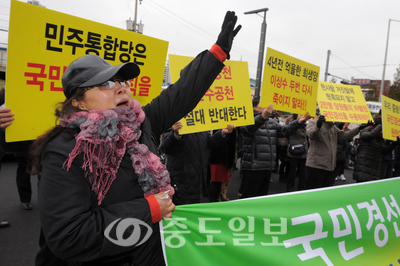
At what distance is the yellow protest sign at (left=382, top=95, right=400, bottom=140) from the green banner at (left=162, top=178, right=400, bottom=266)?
3.18 metres

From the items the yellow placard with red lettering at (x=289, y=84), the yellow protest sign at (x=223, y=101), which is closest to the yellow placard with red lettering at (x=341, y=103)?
the yellow placard with red lettering at (x=289, y=84)

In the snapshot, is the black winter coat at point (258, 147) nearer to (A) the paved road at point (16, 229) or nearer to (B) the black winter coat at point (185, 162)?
(B) the black winter coat at point (185, 162)

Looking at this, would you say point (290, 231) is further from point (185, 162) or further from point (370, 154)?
point (370, 154)

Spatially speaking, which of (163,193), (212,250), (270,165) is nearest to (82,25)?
(163,193)

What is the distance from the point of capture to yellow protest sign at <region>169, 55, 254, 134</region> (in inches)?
114

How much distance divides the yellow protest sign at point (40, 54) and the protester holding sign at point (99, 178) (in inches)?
31.7

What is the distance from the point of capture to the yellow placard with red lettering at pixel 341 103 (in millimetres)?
4289

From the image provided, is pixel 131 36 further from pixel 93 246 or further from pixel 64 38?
pixel 93 246

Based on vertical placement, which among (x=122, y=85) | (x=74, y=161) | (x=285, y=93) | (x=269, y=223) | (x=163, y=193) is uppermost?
(x=285, y=93)

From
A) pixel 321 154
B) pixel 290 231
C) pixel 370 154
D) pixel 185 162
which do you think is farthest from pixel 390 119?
pixel 290 231

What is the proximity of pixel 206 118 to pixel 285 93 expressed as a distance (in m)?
1.37

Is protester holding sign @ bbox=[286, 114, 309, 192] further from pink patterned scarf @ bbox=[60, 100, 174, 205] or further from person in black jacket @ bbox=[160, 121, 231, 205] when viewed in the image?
pink patterned scarf @ bbox=[60, 100, 174, 205]

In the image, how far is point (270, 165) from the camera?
3.90 metres

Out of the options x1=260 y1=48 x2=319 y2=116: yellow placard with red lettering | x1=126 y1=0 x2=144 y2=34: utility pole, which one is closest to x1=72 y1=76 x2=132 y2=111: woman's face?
x1=260 y1=48 x2=319 y2=116: yellow placard with red lettering
